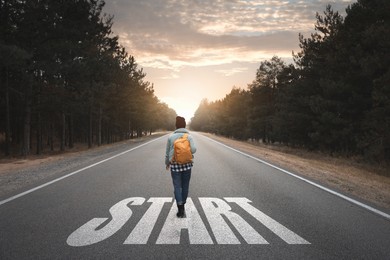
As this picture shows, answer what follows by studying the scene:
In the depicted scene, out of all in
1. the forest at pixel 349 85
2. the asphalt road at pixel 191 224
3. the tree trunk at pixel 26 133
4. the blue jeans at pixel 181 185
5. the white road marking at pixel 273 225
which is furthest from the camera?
the tree trunk at pixel 26 133

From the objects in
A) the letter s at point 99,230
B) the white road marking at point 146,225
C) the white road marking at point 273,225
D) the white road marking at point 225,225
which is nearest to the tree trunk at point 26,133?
the white road marking at point 146,225

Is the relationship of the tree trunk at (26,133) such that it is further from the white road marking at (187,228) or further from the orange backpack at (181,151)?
the orange backpack at (181,151)

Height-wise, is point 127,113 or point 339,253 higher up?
point 127,113

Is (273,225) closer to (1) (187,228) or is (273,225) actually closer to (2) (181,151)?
(1) (187,228)

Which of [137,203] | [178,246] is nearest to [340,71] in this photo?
[137,203]

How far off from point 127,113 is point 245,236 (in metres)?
49.2

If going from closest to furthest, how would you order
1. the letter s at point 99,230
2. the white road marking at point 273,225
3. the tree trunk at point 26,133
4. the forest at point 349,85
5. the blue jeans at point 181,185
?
the letter s at point 99,230, the white road marking at point 273,225, the blue jeans at point 181,185, the forest at point 349,85, the tree trunk at point 26,133

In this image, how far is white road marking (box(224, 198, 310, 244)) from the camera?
4930mm

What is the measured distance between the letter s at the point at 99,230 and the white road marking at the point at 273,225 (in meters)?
2.27

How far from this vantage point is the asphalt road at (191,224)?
4.41 meters

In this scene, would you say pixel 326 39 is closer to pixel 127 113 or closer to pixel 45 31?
pixel 45 31

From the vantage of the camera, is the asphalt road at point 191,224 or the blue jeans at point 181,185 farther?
the blue jeans at point 181,185

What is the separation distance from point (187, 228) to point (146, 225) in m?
0.68

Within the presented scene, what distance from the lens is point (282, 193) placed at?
8500mm
